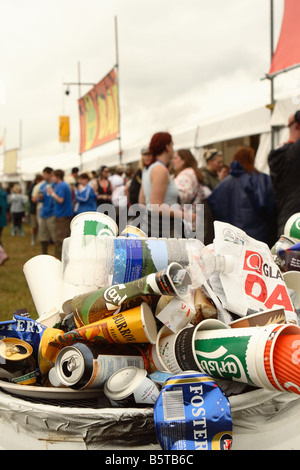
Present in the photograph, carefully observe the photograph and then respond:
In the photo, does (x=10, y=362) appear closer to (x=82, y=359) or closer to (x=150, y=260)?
(x=82, y=359)

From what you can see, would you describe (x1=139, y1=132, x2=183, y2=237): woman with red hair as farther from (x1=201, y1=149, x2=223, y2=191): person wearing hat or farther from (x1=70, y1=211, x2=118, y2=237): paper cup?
(x1=201, y1=149, x2=223, y2=191): person wearing hat

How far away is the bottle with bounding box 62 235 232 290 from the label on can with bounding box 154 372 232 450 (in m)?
0.30

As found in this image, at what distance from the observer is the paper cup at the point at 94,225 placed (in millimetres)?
1127

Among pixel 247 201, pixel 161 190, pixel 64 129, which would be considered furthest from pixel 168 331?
pixel 64 129

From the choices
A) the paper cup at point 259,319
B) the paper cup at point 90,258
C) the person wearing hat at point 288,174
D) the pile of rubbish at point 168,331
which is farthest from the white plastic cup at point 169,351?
the person wearing hat at point 288,174

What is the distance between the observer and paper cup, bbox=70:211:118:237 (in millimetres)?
1127

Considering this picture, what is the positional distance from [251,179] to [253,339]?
2.43 metres

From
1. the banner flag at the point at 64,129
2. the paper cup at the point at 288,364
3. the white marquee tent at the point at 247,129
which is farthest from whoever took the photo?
the banner flag at the point at 64,129

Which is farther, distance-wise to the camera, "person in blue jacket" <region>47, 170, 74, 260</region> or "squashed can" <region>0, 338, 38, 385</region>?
"person in blue jacket" <region>47, 170, 74, 260</region>

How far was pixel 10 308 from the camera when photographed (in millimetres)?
3951

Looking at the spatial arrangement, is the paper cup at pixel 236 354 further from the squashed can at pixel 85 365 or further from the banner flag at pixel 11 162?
the banner flag at pixel 11 162

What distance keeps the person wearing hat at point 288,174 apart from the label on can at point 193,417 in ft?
6.56

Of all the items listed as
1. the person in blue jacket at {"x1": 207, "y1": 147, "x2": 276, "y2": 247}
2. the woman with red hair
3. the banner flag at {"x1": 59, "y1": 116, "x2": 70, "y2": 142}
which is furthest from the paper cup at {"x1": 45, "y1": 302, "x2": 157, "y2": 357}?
the banner flag at {"x1": 59, "y1": 116, "x2": 70, "y2": 142}

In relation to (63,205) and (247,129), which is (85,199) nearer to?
(63,205)
